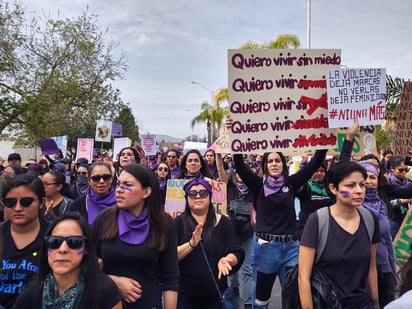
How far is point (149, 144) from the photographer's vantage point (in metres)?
11.6

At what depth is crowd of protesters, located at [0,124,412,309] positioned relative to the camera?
199cm

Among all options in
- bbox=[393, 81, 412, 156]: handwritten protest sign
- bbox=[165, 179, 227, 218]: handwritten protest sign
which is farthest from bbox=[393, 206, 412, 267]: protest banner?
bbox=[165, 179, 227, 218]: handwritten protest sign

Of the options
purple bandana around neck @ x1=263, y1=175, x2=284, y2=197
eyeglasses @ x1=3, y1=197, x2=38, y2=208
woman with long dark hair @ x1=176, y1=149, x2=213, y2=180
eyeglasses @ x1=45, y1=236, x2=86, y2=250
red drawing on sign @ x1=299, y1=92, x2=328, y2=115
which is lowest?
eyeglasses @ x1=45, y1=236, x2=86, y2=250

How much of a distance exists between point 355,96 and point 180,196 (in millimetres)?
2507

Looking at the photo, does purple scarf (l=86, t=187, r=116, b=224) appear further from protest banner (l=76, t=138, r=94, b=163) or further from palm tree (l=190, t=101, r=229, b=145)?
palm tree (l=190, t=101, r=229, b=145)

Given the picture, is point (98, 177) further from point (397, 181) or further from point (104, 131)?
point (104, 131)

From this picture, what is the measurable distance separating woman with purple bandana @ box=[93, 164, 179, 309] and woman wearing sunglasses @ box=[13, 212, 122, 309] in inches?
15.4

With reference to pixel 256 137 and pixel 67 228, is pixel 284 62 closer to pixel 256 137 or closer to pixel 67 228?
pixel 256 137

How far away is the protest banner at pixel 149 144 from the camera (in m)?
11.5

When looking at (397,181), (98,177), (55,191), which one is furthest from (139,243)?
(397,181)

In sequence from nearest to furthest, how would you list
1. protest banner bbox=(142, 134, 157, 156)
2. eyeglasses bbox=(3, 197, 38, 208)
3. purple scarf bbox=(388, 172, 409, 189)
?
eyeglasses bbox=(3, 197, 38, 208), purple scarf bbox=(388, 172, 409, 189), protest banner bbox=(142, 134, 157, 156)

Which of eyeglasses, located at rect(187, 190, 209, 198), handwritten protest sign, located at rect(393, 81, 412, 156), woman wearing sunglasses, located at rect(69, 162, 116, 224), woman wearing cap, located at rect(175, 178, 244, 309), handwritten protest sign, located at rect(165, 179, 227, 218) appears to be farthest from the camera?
handwritten protest sign, located at rect(393, 81, 412, 156)

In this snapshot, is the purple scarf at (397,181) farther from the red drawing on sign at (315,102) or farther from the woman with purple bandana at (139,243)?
the woman with purple bandana at (139,243)

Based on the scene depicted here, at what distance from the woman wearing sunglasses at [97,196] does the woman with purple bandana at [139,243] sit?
3.55ft
